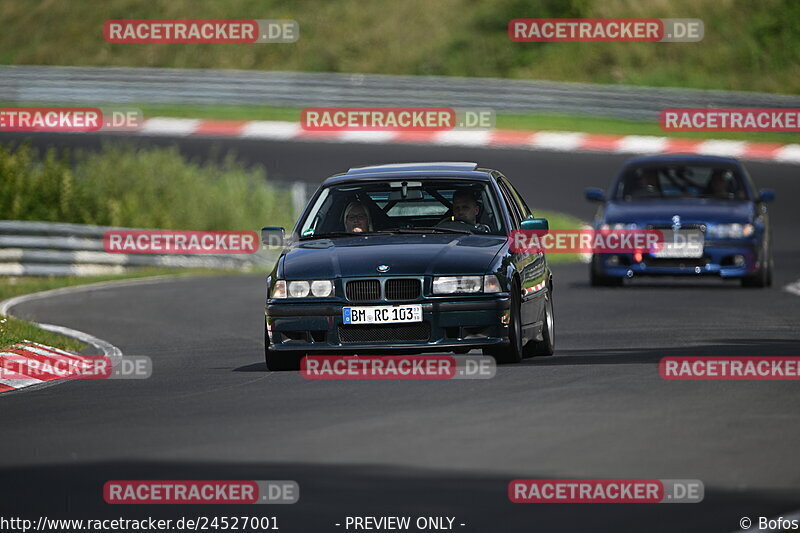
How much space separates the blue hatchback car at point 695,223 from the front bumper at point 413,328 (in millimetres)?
8456

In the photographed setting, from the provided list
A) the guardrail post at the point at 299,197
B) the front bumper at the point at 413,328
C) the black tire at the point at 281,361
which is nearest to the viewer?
the front bumper at the point at 413,328

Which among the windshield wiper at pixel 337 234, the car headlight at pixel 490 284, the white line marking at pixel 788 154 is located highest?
the white line marking at pixel 788 154

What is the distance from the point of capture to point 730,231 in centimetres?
1995

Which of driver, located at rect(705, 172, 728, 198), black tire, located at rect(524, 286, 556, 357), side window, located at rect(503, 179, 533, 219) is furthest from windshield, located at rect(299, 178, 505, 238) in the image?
driver, located at rect(705, 172, 728, 198)

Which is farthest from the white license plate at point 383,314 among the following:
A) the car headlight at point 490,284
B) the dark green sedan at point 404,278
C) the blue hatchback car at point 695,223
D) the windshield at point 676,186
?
the windshield at point 676,186

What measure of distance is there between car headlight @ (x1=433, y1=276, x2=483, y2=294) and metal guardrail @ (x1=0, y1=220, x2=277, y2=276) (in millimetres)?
13996

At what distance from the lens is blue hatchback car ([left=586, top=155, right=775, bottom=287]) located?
783 inches

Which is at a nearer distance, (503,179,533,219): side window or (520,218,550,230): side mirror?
(520,218,550,230): side mirror

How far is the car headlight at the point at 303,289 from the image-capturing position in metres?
11.8

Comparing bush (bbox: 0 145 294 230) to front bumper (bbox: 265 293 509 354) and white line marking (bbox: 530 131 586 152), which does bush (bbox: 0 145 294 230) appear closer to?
white line marking (bbox: 530 131 586 152)

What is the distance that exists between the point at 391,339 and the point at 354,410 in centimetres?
175

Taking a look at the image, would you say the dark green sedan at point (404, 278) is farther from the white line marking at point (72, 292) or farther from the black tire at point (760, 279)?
the black tire at point (760, 279)

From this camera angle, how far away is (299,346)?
11836mm

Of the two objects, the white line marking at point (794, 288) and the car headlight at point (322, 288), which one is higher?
the car headlight at point (322, 288)
